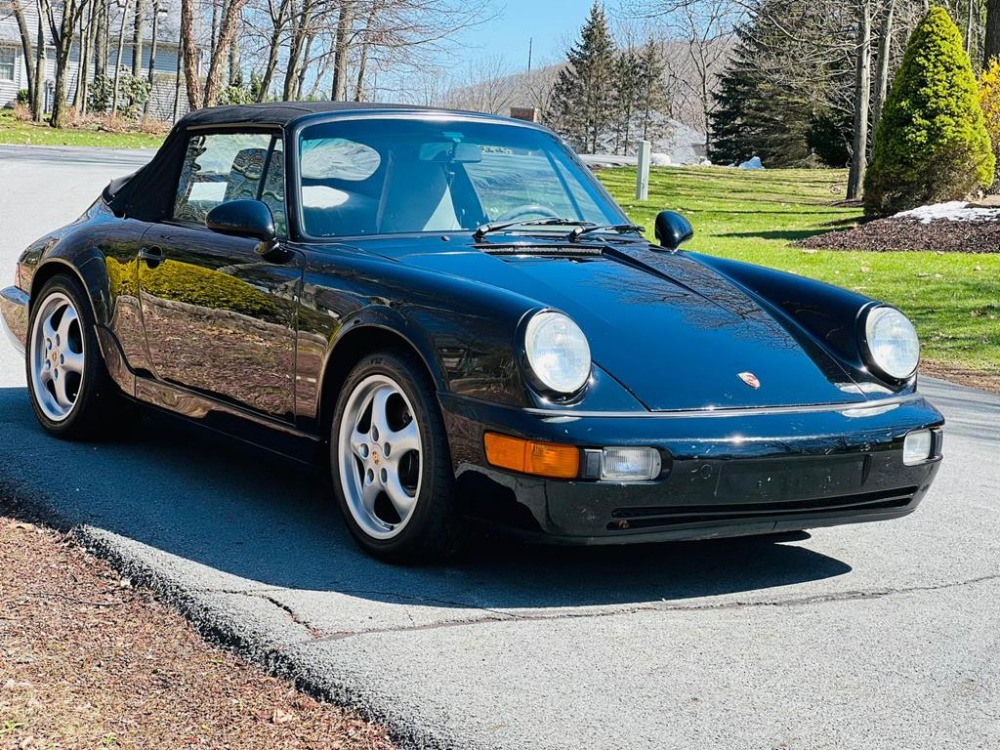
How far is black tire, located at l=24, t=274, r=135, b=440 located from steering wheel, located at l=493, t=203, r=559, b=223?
181 centimetres

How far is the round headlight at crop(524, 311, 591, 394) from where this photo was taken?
4.00 metres

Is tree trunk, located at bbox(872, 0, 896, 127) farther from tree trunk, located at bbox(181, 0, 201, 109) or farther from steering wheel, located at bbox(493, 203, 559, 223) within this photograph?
steering wheel, located at bbox(493, 203, 559, 223)

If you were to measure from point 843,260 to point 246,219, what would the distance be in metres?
12.0

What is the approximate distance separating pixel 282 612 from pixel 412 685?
67 cm

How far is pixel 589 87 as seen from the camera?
89500 mm

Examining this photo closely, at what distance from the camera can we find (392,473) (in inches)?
173

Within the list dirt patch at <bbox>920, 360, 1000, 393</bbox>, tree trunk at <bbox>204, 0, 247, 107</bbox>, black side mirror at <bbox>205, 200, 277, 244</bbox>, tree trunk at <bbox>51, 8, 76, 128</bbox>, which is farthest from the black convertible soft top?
tree trunk at <bbox>51, 8, 76, 128</bbox>

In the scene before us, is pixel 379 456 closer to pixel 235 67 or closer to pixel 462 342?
pixel 462 342

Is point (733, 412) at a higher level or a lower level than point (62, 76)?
lower

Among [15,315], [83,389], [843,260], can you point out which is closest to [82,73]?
[843,260]

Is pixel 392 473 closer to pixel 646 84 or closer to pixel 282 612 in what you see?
pixel 282 612

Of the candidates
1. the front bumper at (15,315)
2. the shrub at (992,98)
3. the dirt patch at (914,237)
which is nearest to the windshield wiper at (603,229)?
the front bumper at (15,315)

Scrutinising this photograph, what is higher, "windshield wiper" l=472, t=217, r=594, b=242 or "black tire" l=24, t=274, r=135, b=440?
"windshield wiper" l=472, t=217, r=594, b=242

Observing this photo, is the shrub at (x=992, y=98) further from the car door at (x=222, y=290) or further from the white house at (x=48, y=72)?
the white house at (x=48, y=72)
